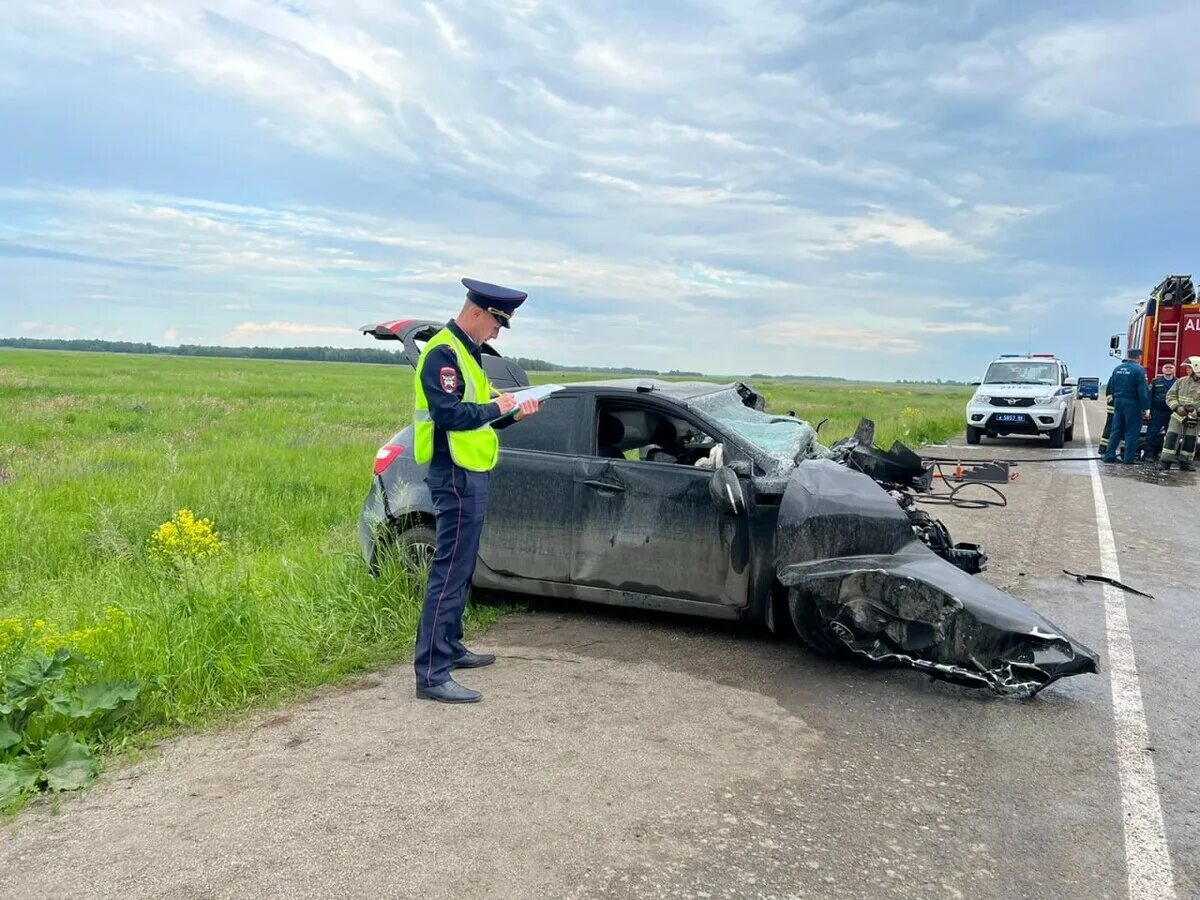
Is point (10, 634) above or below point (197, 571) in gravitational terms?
below

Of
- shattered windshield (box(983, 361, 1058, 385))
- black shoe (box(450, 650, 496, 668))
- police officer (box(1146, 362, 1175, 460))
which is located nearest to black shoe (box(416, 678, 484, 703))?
black shoe (box(450, 650, 496, 668))

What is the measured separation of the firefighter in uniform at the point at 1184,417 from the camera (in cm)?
1342

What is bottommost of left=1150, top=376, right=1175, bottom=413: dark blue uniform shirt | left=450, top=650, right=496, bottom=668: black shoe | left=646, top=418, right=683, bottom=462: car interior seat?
left=450, top=650, right=496, bottom=668: black shoe

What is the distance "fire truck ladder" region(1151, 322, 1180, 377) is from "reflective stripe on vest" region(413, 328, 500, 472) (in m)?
15.3

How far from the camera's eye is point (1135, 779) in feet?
11.3

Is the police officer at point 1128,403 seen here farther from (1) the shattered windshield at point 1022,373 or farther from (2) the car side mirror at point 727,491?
(2) the car side mirror at point 727,491

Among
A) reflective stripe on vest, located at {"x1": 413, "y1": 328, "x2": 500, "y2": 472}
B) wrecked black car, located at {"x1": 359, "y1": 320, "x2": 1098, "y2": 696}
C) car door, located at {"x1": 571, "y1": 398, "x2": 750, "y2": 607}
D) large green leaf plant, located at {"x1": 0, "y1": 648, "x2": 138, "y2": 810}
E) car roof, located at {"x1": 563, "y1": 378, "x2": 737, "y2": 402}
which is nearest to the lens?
large green leaf plant, located at {"x1": 0, "y1": 648, "x2": 138, "y2": 810}

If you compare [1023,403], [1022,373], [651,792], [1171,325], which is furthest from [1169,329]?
[651,792]

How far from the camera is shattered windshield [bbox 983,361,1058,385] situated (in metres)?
18.5

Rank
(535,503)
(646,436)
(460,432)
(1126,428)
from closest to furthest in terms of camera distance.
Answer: (460,432)
(535,503)
(646,436)
(1126,428)

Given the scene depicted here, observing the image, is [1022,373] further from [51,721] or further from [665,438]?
[51,721]

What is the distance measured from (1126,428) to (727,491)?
43.3ft

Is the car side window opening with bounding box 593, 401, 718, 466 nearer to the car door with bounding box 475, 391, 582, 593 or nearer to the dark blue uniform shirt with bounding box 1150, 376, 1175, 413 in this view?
the car door with bounding box 475, 391, 582, 593

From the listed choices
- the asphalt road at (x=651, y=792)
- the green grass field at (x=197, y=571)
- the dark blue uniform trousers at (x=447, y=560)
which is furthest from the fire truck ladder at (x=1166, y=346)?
the dark blue uniform trousers at (x=447, y=560)
